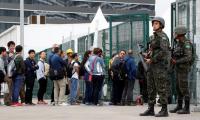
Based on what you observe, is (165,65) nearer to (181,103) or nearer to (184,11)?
(181,103)

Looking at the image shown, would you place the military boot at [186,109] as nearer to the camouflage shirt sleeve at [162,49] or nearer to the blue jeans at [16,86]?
the camouflage shirt sleeve at [162,49]

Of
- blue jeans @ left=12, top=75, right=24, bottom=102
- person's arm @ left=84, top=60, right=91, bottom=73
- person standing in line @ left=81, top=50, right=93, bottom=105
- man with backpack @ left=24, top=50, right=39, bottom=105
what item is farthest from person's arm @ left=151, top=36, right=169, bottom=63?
man with backpack @ left=24, top=50, right=39, bottom=105

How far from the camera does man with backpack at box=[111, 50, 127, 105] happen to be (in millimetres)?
17038

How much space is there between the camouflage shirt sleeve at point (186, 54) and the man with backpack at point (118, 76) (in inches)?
207

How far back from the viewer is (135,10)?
11800cm

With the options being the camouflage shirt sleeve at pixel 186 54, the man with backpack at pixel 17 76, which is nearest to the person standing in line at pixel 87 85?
the man with backpack at pixel 17 76

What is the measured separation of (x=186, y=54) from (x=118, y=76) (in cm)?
551

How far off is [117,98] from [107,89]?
172cm

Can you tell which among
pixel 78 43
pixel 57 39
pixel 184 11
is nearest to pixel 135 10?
pixel 57 39

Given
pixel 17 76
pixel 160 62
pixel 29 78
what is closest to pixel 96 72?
pixel 29 78

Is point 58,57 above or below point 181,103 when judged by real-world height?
above

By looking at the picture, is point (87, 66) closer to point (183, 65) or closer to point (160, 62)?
point (183, 65)

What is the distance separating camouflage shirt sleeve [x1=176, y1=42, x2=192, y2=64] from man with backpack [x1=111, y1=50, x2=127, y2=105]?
525 cm

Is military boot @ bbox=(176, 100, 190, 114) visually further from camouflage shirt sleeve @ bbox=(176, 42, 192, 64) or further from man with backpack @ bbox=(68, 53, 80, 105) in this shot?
man with backpack @ bbox=(68, 53, 80, 105)
